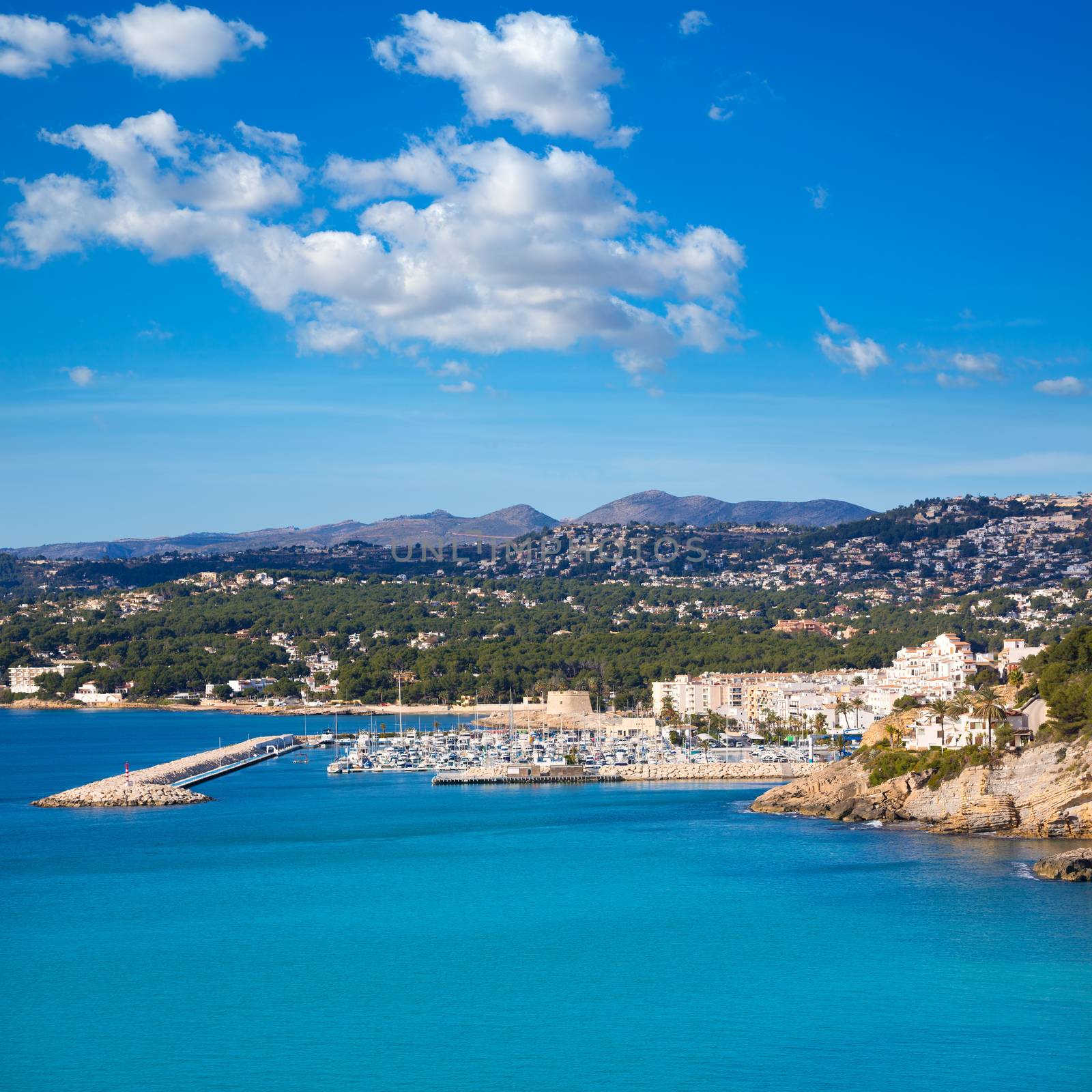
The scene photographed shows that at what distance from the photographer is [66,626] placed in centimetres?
12519

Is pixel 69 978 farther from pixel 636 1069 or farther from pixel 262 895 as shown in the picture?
pixel 636 1069

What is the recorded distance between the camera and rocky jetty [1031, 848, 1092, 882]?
2588cm

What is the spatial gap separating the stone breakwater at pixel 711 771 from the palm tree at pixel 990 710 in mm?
14051

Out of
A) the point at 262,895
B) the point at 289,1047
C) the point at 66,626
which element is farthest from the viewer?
the point at 66,626

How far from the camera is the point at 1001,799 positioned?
3238 cm

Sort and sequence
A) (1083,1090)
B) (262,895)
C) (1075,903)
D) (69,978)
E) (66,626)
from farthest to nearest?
(66,626) → (262,895) → (1075,903) → (69,978) → (1083,1090)

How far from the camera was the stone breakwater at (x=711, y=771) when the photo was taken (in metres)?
51.1

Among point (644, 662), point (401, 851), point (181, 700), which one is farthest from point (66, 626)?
point (401, 851)

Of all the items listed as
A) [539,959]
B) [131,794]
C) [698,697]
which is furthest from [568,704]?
[539,959]

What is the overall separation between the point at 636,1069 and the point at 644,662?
72.1 meters

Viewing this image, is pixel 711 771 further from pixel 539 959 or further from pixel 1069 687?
pixel 539 959

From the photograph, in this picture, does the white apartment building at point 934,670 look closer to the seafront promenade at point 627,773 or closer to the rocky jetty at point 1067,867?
the seafront promenade at point 627,773

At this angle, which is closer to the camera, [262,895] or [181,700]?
[262,895]

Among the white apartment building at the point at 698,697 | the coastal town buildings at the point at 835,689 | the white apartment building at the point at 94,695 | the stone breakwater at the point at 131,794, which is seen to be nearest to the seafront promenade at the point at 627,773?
the coastal town buildings at the point at 835,689
